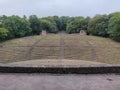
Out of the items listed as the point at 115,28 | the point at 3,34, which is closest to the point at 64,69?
the point at 115,28

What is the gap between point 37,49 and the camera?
4088 cm

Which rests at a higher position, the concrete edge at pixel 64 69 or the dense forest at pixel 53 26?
the concrete edge at pixel 64 69

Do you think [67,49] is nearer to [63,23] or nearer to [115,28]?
[115,28]

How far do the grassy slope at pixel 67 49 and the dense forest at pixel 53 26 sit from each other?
3.04m

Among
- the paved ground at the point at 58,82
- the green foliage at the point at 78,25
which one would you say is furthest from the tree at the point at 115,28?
the paved ground at the point at 58,82

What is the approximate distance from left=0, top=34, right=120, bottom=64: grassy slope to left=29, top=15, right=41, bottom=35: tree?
37.4 ft

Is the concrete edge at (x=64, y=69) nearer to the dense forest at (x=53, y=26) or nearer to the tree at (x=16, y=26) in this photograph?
the dense forest at (x=53, y=26)

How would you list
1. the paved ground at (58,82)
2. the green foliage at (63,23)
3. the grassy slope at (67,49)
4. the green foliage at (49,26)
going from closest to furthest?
the paved ground at (58,82) < the grassy slope at (67,49) < the green foliage at (49,26) < the green foliage at (63,23)

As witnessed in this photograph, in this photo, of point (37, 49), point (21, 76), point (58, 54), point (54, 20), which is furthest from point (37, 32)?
point (21, 76)

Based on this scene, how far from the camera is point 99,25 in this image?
53.2 metres

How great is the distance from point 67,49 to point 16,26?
15.3 metres

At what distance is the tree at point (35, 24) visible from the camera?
59250mm

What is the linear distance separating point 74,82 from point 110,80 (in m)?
0.77

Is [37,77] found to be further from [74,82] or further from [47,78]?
[74,82]
